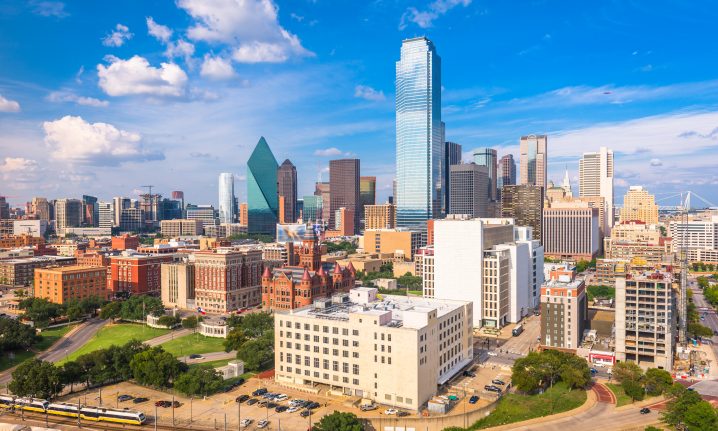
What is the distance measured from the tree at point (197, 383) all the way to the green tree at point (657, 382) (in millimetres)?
70254

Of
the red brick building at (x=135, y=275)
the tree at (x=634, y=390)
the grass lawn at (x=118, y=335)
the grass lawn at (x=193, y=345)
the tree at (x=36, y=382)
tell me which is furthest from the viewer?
the red brick building at (x=135, y=275)

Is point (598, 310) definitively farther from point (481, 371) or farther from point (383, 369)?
point (383, 369)

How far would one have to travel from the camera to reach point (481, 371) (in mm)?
99938

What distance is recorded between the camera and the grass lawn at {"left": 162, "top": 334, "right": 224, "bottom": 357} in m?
117

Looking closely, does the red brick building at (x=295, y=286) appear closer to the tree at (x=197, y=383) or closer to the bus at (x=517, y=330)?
the bus at (x=517, y=330)

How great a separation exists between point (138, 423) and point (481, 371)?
59.7 meters

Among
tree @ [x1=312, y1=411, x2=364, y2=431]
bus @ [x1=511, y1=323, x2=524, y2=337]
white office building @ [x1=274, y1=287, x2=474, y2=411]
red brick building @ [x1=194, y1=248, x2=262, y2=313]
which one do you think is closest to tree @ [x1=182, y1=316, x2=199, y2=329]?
red brick building @ [x1=194, y1=248, x2=262, y2=313]

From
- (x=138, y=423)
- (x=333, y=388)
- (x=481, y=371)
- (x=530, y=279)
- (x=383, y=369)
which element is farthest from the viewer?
(x=530, y=279)

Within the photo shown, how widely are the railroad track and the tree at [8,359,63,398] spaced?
3390 mm

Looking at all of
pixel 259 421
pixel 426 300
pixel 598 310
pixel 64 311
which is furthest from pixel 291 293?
pixel 598 310

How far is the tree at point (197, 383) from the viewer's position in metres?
85.0

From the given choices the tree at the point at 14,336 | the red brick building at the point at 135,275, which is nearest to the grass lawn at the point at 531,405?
the tree at the point at 14,336

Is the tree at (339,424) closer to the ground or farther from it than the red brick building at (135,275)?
closer to the ground

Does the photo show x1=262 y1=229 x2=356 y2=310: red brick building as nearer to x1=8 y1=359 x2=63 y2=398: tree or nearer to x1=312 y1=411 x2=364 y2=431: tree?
→ x1=8 y1=359 x2=63 y2=398: tree
